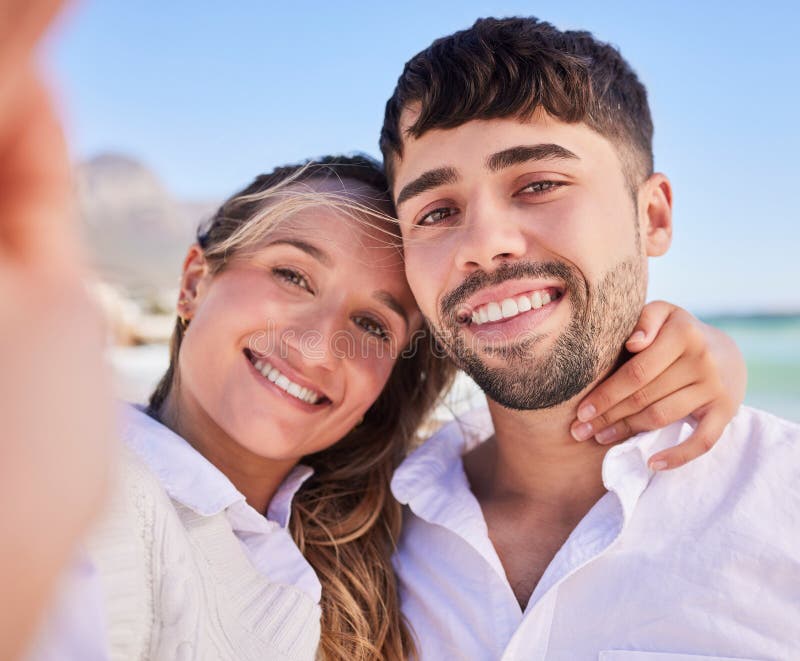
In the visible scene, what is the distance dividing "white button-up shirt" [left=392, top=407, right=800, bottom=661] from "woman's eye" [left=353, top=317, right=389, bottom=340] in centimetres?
60

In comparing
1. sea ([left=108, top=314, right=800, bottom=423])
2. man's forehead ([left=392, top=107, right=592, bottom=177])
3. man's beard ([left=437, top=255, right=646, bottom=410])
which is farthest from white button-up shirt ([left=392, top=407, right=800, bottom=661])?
sea ([left=108, top=314, right=800, bottom=423])

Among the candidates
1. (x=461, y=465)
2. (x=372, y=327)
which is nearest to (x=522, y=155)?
(x=372, y=327)

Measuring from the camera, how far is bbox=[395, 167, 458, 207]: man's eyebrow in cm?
199

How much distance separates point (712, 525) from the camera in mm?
1776

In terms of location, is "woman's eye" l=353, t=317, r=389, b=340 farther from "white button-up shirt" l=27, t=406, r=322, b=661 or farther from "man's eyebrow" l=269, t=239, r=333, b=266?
"white button-up shirt" l=27, t=406, r=322, b=661

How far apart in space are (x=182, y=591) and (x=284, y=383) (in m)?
0.82

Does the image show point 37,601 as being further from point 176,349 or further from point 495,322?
point 176,349

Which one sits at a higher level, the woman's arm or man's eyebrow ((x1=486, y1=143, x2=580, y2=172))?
man's eyebrow ((x1=486, y1=143, x2=580, y2=172))

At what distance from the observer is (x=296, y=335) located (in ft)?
7.00

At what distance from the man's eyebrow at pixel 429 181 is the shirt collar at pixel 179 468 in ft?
3.24

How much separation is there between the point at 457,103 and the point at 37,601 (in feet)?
5.99

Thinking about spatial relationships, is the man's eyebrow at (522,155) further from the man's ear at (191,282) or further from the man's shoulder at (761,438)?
the man's ear at (191,282)

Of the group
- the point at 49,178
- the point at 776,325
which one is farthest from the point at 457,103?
the point at 776,325

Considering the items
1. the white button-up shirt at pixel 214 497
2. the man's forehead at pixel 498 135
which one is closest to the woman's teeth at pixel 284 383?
the white button-up shirt at pixel 214 497
